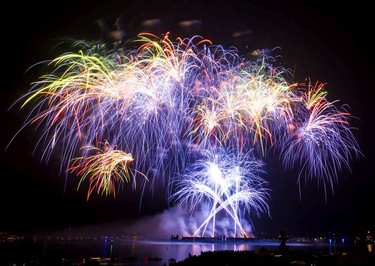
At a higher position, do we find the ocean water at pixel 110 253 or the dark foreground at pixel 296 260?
the dark foreground at pixel 296 260

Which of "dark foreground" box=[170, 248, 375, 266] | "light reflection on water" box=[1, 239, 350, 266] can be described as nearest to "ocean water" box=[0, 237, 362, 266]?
"light reflection on water" box=[1, 239, 350, 266]

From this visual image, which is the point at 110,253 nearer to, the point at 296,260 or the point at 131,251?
the point at 131,251

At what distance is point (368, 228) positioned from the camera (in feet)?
469

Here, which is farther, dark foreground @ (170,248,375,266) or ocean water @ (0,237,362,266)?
ocean water @ (0,237,362,266)

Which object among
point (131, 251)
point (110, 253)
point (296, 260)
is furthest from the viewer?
point (131, 251)

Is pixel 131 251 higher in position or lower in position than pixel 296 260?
lower

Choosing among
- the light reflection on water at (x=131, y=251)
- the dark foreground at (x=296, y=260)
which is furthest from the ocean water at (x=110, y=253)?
the dark foreground at (x=296, y=260)

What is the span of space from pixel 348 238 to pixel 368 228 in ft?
148

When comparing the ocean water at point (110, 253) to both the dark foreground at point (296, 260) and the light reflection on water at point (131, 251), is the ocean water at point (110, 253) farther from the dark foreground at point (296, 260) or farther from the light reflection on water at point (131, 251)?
the dark foreground at point (296, 260)

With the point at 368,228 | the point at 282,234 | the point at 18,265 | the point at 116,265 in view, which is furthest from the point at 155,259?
the point at 368,228

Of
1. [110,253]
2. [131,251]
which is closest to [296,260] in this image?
[110,253]

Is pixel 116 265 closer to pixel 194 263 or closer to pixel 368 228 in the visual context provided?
pixel 194 263

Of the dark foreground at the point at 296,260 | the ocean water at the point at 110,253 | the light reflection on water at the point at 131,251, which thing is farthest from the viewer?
the light reflection on water at the point at 131,251

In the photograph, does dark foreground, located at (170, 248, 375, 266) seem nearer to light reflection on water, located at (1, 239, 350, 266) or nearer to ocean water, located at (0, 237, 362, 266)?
ocean water, located at (0, 237, 362, 266)
